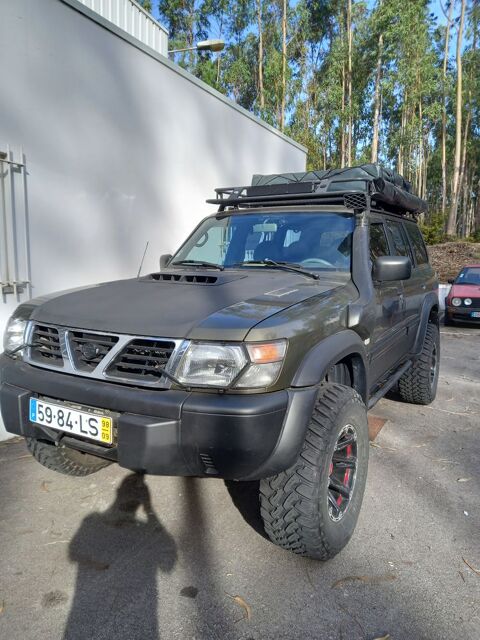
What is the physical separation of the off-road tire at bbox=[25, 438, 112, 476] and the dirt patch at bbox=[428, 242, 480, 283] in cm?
1561

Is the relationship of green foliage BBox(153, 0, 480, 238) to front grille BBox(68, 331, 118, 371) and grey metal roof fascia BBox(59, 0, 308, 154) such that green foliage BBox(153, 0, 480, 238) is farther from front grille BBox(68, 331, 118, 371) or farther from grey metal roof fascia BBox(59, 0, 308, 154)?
front grille BBox(68, 331, 118, 371)

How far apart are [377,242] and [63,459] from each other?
8.88ft

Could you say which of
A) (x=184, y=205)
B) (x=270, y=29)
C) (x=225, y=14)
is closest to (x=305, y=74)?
(x=270, y=29)

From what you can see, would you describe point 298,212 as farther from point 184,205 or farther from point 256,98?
point 256,98

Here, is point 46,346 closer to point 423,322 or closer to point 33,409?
point 33,409

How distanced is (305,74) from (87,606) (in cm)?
3011

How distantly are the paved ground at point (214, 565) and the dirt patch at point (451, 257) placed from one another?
49.3 ft

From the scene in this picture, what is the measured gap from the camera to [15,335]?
8.71 feet

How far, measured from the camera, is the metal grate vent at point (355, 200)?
3177mm

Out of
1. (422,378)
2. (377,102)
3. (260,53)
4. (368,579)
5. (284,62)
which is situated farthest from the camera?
(377,102)

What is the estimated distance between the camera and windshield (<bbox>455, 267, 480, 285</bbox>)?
1092cm

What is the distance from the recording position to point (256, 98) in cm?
2616

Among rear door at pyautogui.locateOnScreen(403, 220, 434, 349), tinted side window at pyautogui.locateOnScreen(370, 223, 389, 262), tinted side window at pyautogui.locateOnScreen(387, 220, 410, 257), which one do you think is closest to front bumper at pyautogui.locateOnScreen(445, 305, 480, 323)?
rear door at pyautogui.locateOnScreen(403, 220, 434, 349)

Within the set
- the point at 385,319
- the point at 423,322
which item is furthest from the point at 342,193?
the point at 423,322
